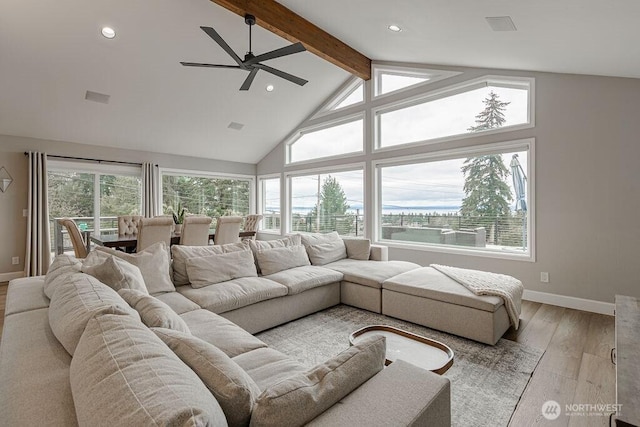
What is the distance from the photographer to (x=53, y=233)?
18.1 feet

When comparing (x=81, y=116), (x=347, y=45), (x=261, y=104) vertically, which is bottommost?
(x=81, y=116)

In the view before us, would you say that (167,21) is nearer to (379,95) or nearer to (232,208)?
(379,95)

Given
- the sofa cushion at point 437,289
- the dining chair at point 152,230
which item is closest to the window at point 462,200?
the sofa cushion at point 437,289

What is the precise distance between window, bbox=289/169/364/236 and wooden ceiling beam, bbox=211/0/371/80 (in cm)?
201

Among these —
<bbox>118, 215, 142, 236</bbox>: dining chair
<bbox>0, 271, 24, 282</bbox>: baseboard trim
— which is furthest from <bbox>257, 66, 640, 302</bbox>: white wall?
<bbox>0, 271, 24, 282</bbox>: baseboard trim

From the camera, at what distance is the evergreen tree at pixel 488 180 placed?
4.41m

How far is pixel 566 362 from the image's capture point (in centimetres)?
246

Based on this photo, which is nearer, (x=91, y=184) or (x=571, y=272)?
(x=571, y=272)

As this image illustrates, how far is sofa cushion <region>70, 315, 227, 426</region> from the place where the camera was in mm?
681

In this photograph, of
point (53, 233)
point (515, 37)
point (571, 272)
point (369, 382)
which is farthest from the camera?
point (53, 233)

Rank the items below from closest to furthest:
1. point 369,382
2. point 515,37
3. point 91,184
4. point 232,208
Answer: point 369,382 < point 515,37 < point 91,184 < point 232,208

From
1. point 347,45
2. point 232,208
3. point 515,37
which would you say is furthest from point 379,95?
point 232,208

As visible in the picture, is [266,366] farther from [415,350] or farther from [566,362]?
[566,362]

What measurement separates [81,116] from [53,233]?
214 cm
